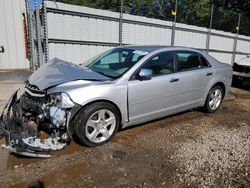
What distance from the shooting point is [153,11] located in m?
11.4

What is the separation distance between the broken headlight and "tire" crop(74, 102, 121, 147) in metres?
0.21

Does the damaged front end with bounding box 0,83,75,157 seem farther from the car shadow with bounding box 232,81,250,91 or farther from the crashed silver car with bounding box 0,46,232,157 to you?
the car shadow with bounding box 232,81,250,91

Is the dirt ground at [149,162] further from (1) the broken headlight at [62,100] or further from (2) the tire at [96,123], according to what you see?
(1) the broken headlight at [62,100]

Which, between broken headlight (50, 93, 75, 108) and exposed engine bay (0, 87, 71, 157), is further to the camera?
broken headlight (50, 93, 75, 108)

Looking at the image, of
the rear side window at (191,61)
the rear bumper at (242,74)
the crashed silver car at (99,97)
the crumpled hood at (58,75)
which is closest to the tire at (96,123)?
the crashed silver car at (99,97)

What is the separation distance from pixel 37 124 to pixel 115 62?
183 centimetres

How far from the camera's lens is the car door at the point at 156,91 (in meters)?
4.20

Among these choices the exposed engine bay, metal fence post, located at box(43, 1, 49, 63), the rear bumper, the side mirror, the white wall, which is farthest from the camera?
the white wall

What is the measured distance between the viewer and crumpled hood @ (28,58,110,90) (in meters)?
3.73

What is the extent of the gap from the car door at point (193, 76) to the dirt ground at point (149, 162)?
0.65m

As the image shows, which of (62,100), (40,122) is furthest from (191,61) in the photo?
(40,122)

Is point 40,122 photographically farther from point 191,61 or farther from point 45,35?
point 45,35

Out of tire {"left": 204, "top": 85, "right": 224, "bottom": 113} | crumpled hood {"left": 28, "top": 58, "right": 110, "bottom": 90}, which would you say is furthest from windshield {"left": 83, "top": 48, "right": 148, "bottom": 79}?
tire {"left": 204, "top": 85, "right": 224, "bottom": 113}

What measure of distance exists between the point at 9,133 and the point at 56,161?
715 millimetres
